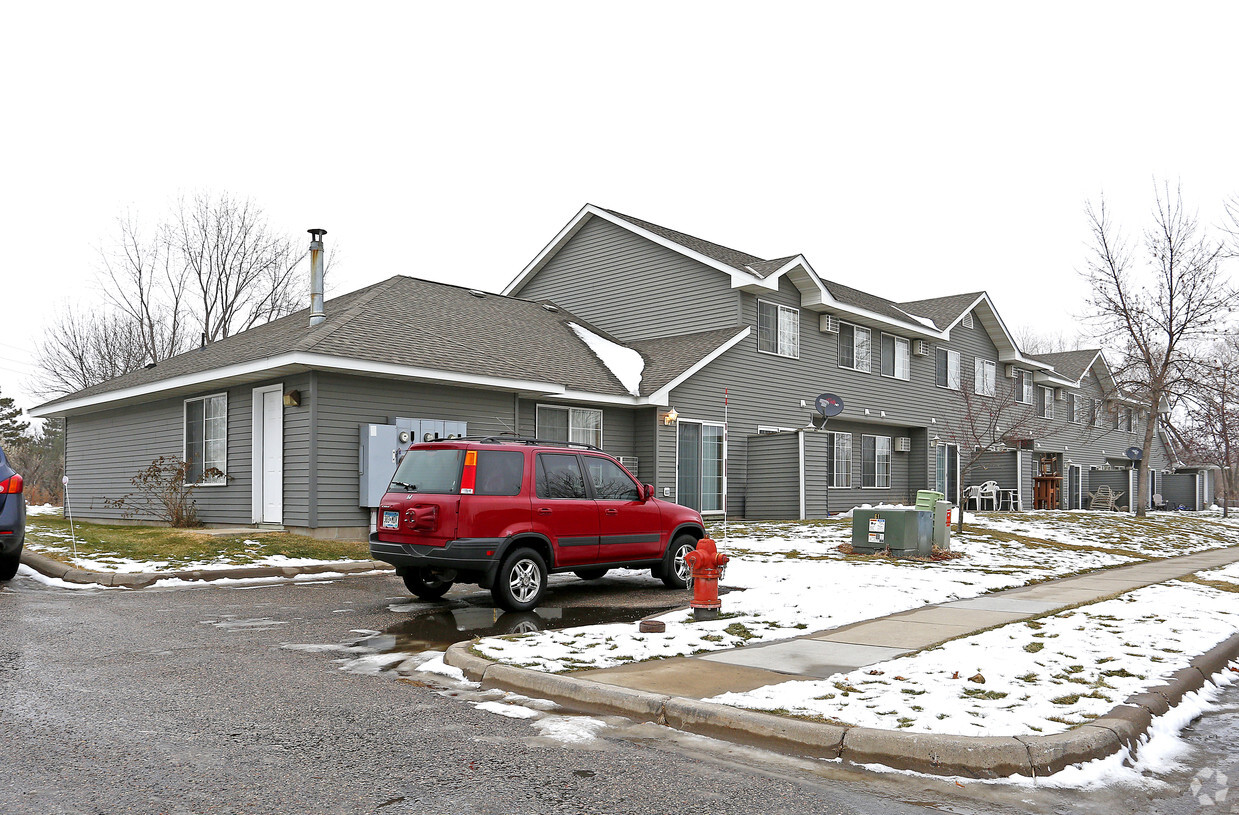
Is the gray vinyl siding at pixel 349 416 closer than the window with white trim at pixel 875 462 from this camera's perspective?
Yes

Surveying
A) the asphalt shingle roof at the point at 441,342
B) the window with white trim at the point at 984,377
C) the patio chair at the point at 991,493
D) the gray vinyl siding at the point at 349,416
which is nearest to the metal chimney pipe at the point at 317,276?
the asphalt shingle roof at the point at 441,342

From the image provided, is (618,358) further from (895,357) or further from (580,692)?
(580,692)

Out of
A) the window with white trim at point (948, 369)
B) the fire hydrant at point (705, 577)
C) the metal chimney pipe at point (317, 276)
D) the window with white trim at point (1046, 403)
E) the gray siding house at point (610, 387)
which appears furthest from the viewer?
the window with white trim at point (1046, 403)

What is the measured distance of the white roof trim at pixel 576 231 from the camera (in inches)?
927

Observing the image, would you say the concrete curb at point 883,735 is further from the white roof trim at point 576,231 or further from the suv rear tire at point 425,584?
the white roof trim at point 576,231

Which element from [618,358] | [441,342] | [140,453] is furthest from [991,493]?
[140,453]

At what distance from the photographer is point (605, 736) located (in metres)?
5.37

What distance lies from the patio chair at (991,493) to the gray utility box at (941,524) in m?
18.9

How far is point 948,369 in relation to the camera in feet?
107

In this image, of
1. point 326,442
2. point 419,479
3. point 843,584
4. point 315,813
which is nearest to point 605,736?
point 315,813

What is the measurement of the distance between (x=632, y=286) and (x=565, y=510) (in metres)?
16.6

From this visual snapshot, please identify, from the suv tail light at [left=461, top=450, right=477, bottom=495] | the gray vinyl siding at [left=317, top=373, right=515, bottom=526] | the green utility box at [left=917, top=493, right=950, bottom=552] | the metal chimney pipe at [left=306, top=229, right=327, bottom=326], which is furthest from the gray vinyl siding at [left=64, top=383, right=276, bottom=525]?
the green utility box at [left=917, top=493, right=950, bottom=552]

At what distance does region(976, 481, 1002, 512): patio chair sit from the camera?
33478 millimetres

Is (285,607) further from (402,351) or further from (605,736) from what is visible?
(402,351)
